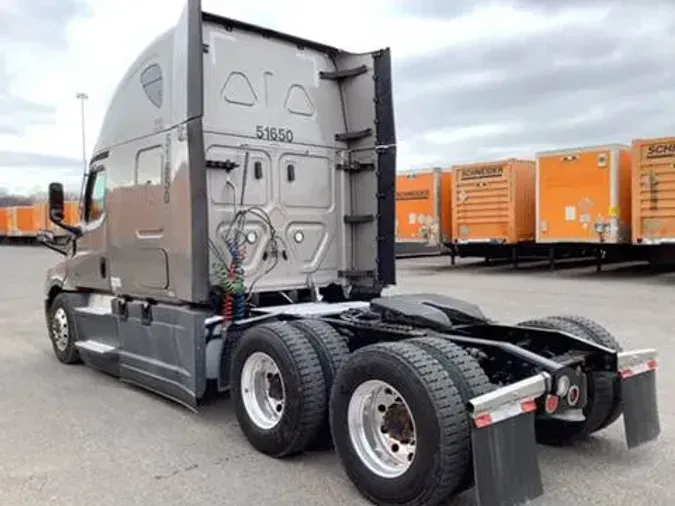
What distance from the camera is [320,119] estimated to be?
6.68m

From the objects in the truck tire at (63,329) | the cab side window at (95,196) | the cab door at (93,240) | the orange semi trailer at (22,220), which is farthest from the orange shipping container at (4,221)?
the cab side window at (95,196)

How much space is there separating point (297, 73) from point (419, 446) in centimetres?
409

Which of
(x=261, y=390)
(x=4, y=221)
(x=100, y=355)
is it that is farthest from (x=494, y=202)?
(x=4, y=221)

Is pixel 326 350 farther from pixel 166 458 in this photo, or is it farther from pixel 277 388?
pixel 166 458

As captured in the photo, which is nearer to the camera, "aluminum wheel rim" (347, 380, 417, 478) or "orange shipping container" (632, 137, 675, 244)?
"aluminum wheel rim" (347, 380, 417, 478)

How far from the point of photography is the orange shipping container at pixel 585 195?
17.1 m

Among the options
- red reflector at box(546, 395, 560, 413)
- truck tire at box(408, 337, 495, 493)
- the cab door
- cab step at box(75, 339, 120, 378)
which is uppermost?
the cab door

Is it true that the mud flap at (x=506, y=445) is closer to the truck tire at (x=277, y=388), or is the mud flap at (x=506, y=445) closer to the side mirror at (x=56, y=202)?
the truck tire at (x=277, y=388)

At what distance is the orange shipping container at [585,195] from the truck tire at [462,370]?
1461 centimetres

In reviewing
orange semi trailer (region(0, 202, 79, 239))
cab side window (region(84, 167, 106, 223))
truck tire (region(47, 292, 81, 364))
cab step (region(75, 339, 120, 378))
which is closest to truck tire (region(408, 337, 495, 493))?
cab step (region(75, 339, 120, 378))

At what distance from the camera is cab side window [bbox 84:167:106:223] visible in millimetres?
7051

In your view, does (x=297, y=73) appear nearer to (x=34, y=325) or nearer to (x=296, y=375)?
(x=296, y=375)

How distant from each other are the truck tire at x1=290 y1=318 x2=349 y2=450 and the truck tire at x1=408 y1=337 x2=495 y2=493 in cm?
75

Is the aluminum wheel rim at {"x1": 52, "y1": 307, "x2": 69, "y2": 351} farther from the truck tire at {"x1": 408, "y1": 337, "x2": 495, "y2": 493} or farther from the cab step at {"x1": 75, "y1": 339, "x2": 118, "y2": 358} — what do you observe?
the truck tire at {"x1": 408, "y1": 337, "x2": 495, "y2": 493}
